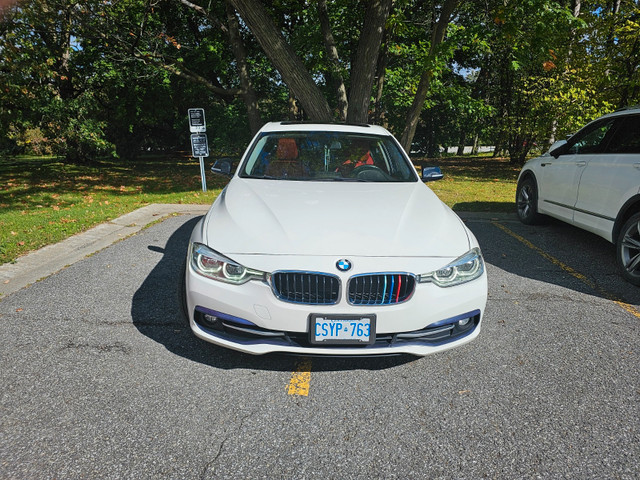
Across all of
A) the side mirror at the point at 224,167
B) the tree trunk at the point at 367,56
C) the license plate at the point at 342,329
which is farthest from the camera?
the tree trunk at the point at 367,56

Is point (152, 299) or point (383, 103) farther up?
point (383, 103)

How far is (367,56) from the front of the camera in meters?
9.52

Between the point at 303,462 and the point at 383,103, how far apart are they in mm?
20103

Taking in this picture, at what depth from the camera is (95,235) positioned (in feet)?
20.2

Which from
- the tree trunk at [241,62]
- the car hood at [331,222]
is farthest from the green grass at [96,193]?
the car hood at [331,222]

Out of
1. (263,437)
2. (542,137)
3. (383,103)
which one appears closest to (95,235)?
(263,437)

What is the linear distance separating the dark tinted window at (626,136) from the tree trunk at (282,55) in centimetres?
581

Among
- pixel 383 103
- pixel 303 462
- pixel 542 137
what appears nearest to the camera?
pixel 303 462

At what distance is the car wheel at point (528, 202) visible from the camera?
665cm

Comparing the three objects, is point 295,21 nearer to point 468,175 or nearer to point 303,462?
point 468,175

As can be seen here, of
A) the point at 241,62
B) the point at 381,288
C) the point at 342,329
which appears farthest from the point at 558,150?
the point at 241,62

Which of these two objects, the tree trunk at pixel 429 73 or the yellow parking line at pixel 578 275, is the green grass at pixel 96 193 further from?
the yellow parking line at pixel 578 275

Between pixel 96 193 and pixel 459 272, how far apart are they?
1031cm

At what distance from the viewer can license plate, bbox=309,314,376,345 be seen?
2.39 m
